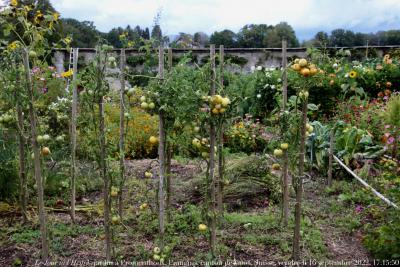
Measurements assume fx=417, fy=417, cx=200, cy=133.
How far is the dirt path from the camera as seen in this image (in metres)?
3.48

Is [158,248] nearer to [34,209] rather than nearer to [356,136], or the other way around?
[34,209]

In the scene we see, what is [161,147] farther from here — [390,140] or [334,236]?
[390,140]

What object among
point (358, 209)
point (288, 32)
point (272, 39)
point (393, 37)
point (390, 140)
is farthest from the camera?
point (288, 32)

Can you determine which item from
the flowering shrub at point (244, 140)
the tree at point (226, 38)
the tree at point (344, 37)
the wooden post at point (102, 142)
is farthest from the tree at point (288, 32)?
the wooden post at point (102, 142)

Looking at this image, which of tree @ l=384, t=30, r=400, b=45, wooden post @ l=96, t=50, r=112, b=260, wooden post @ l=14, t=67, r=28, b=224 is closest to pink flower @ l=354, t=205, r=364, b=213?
wooden post @ l=96, t=50, r=112, b=260

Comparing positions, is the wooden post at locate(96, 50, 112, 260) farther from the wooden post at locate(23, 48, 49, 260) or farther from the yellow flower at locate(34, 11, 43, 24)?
the yellow flower at locate(34, 11, 43, 24)

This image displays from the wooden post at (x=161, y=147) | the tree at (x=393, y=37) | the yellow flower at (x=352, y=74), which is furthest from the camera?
the tree at (x=393, y=37)

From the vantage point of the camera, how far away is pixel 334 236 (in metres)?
3.89

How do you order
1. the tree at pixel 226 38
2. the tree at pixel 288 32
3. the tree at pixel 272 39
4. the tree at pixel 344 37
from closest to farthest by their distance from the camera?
1. the tree at pixel 344 37
2. the tree at pixel 226 38
3. the tree at pixel 272 39
4. the tree at pixel 288 32

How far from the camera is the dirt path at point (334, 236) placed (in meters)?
3.48

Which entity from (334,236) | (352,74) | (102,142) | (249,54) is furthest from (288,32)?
(102,142)

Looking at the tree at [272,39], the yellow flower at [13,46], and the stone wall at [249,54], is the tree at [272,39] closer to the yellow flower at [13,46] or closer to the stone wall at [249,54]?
the stone wall at [249,54]

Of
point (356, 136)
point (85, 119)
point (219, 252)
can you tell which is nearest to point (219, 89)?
point (85, 119)

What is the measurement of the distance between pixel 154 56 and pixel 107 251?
62.8 inches
